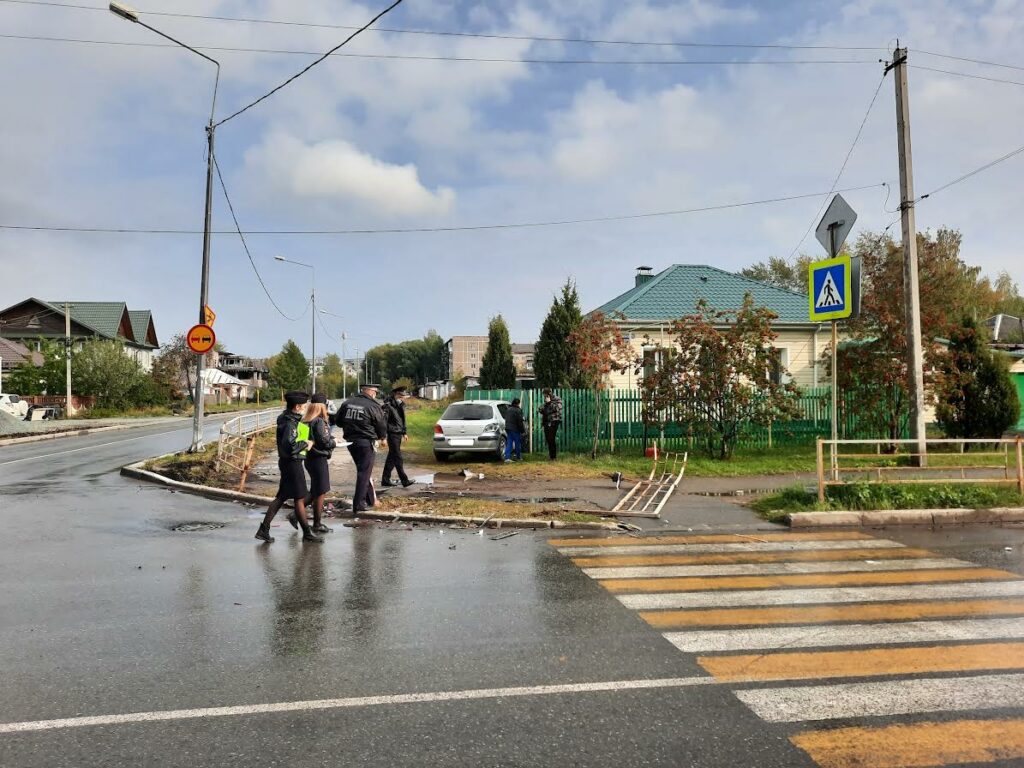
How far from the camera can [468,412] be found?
→ 57.5 feet

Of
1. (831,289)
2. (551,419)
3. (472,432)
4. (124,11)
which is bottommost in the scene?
(472,432)

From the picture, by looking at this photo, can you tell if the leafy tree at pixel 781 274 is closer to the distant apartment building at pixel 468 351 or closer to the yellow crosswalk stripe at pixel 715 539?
the yellow crosswalk stripe at pixel 715 539

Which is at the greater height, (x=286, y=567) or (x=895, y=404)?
(x=895, y=404)

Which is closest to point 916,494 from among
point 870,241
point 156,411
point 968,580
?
point 968,580

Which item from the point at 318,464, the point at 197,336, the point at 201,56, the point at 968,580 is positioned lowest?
the point at 968,580

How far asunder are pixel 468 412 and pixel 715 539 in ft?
32.1

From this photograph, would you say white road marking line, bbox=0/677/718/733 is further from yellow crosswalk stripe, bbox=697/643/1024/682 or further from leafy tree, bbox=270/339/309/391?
leafy tree, bbox=270/339/309/391

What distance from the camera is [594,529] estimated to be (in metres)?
9.02

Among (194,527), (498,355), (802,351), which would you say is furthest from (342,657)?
(498,355)

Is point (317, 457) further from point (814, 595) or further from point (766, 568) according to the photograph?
point (814, 595)

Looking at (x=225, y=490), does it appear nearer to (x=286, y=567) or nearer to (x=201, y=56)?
(x=286, y=567)

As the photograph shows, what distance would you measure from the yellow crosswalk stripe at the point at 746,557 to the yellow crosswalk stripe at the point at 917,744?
3626 millimetres

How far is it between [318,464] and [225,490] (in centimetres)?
420

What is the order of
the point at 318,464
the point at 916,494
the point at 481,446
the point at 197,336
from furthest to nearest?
the point at 481,446 < the point at 197,336 < the point at 916,494 < the point at 318,464
